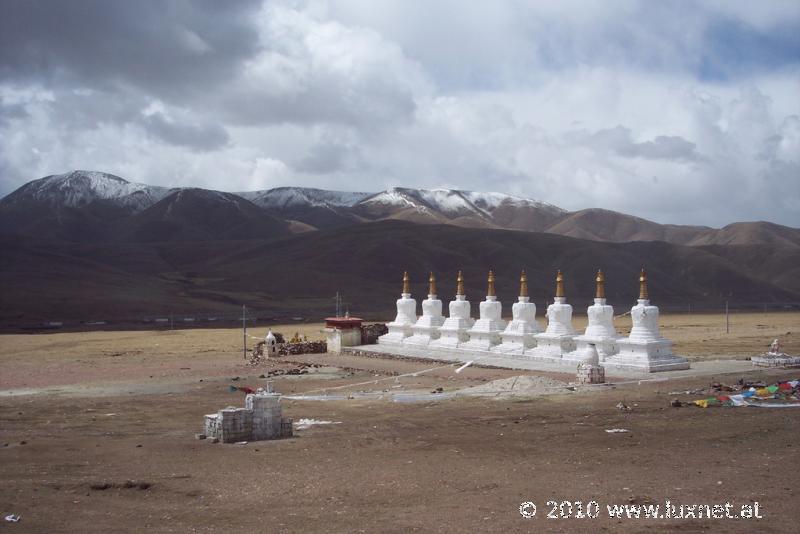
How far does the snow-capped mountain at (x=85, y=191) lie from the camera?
515 feet

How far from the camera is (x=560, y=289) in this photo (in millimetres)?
22750

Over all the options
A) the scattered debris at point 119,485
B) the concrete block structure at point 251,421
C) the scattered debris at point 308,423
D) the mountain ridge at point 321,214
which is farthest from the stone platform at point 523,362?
the mountain ridge at point 321,214

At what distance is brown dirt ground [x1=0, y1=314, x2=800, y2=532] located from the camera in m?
8.20

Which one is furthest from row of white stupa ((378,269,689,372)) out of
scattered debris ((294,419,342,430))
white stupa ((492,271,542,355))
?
scattered debris ((294,419,342,430))

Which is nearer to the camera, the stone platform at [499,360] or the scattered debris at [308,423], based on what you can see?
the scattered debris at [308,423]

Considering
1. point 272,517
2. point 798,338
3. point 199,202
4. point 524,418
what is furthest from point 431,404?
point 199,202

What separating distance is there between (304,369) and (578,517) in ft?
53.4

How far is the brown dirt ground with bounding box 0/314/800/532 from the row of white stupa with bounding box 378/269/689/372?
237 cm

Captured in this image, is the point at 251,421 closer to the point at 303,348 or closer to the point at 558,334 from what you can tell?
the point at 558,334

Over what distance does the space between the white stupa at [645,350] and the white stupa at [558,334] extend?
1.89m

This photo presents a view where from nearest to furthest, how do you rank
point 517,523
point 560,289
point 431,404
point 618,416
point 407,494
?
1. point 517,523
2. point 407,494
3. point 618,416
4. point 431,404
5. point 560,289

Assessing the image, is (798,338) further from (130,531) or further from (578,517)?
(130,531)

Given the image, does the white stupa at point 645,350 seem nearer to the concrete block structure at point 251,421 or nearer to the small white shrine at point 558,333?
the small white shrine at point 558,333

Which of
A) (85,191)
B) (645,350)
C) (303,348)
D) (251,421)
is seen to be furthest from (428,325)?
(85,191)
